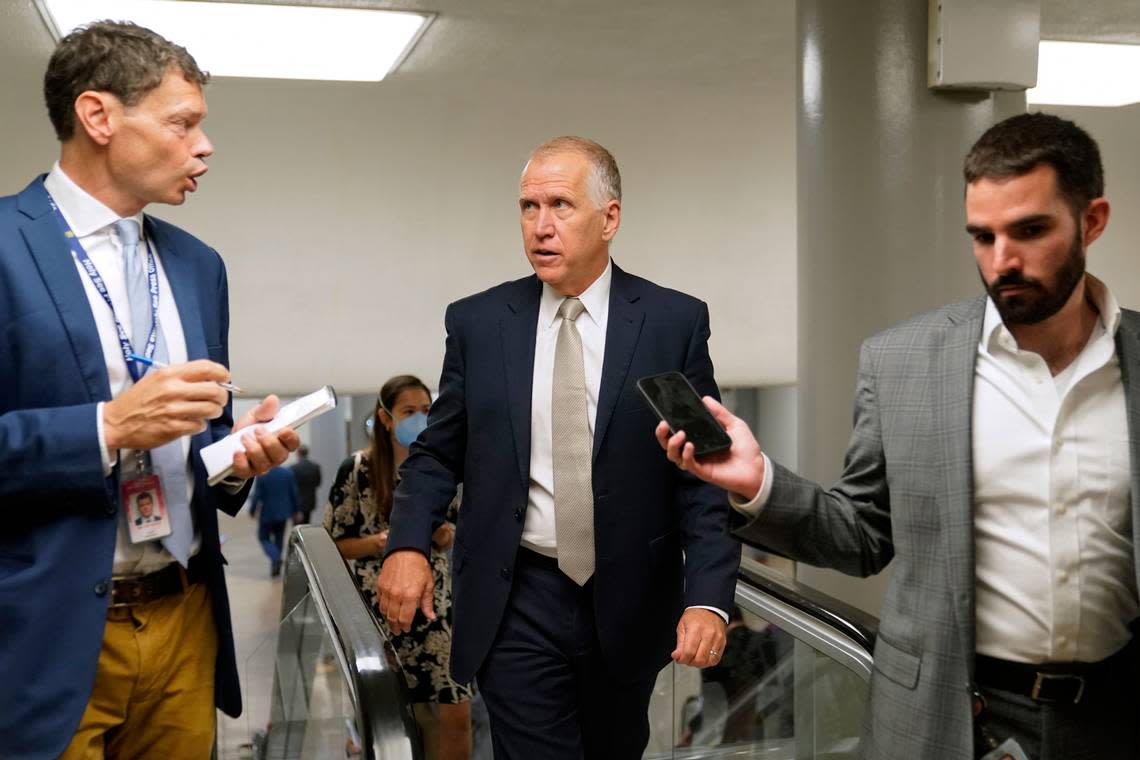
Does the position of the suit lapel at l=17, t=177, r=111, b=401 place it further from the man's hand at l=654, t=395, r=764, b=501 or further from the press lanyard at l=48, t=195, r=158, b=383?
the man's hand at l=654, t=395, r=764, b=501

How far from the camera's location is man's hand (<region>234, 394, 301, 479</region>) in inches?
89.3

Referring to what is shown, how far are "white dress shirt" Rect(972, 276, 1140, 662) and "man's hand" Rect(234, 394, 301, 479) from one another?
4.28ft

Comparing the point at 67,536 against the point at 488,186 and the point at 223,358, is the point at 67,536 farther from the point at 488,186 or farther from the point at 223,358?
the point at 488,186

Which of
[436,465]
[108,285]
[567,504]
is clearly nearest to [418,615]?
[436,465]

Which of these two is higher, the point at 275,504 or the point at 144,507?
the point at 144,507

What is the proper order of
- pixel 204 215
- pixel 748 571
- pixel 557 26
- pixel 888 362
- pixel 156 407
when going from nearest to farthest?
pixel 156 407 → pixel 888 362 → pixel 748 571 → pixel 557 26 → pixel 204 215

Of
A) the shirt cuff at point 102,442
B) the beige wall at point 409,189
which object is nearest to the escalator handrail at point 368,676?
the shirt cuff at point 102,442

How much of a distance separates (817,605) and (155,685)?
171 centimetres

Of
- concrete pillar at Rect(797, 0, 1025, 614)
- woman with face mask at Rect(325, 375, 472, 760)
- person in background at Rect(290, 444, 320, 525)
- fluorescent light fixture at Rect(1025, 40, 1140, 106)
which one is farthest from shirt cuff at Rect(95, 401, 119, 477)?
person in background at Rect(290, 444, 320, 525)

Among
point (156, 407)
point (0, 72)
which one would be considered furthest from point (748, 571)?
point (0, 72)

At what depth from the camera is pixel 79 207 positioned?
2.30m

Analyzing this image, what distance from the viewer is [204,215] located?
739 cm

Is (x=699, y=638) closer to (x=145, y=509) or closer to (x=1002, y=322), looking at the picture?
(x=1002, y=322)

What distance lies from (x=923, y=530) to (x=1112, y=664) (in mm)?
407
